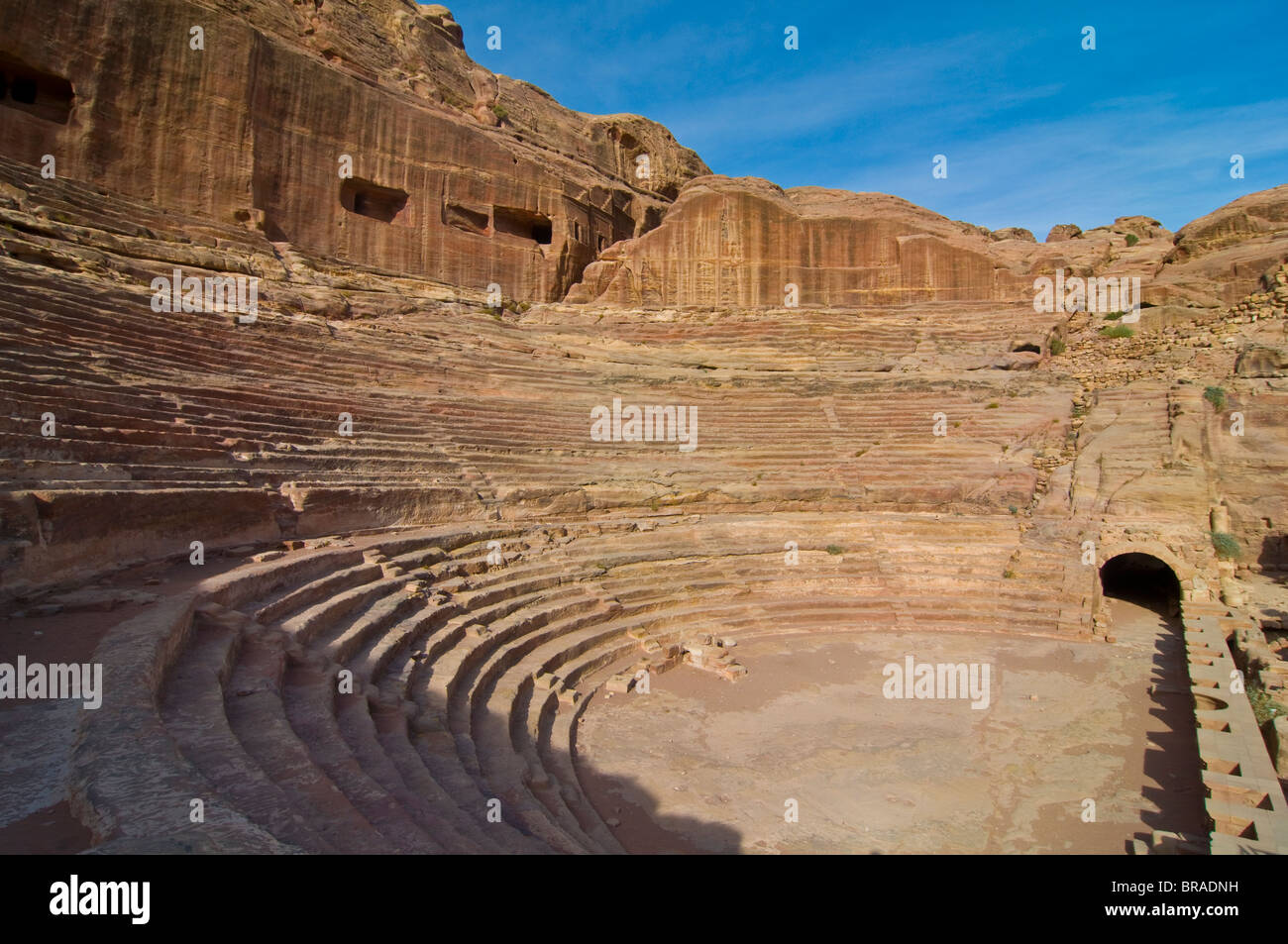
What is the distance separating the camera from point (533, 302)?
2294cm

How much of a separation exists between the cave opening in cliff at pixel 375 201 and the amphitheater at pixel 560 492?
0.18m

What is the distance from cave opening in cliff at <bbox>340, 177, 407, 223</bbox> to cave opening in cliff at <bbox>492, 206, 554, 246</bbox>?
299 centimetres

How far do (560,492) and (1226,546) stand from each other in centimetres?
1103

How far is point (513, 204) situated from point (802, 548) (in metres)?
16.1

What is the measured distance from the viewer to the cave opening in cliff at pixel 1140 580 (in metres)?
12.7

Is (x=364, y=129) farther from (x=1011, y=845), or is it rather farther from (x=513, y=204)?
(x=1011, y=845)

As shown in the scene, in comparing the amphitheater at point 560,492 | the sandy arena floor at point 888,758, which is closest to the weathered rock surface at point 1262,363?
the amphitheater at point 560,492

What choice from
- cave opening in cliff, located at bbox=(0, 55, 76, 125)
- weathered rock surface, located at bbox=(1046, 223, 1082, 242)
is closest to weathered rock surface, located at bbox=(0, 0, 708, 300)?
cave opening in cliff, located at bbox=(0, 55, 76, 125)

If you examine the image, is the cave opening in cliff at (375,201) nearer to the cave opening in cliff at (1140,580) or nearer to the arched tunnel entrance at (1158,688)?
the cave opening in cliff at (1140,580)

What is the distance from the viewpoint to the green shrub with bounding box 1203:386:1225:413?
1361 cm

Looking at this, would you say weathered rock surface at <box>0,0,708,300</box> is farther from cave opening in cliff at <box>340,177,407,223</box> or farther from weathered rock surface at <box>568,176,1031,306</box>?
weathered rock surface at <box>568,176,1031,306</box>

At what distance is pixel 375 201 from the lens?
21.0m

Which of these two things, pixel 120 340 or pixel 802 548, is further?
pixel 802 548
